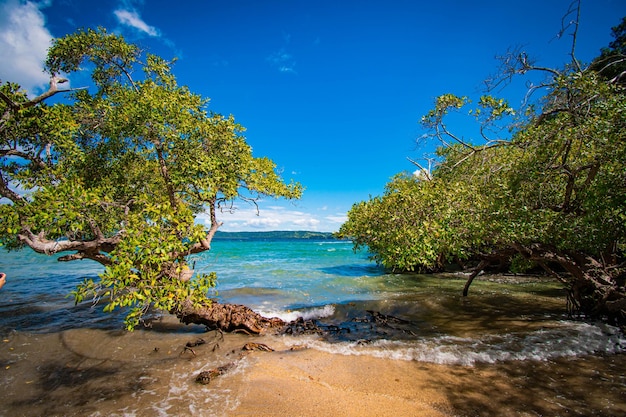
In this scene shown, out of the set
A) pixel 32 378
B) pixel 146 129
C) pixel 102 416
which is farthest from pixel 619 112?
pixel 32 378

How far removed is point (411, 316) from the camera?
1219cm

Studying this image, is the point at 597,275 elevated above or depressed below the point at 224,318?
above

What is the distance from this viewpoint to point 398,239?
9141 mm

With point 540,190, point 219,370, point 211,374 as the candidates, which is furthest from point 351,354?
point 540,190

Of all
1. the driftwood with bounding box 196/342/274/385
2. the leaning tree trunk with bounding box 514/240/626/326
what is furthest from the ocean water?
the driftwood with bounding box 196/342/274/385

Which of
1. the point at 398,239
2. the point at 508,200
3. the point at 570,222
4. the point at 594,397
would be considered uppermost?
the point at 508,200

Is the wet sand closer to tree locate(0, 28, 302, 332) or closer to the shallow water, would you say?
the shallow water

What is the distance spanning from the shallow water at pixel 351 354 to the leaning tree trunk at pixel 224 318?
0.45m

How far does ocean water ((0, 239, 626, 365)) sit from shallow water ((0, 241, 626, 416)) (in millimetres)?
52

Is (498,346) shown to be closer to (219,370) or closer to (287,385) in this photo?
(287,385)

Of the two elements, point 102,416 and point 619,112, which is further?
point 619,112

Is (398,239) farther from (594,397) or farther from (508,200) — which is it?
(594,397)

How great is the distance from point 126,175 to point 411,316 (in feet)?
37.9

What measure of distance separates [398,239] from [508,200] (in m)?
3.38
